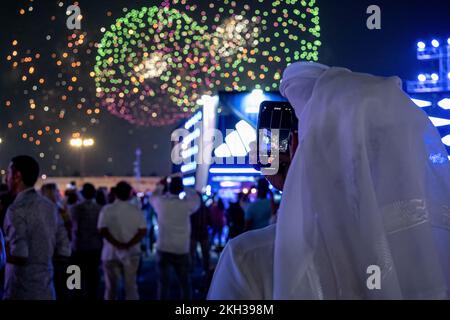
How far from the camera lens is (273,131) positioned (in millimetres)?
2059

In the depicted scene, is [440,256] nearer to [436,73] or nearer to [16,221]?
[16,221]

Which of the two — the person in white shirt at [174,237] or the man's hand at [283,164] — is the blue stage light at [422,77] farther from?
the man's hand at [283,164]

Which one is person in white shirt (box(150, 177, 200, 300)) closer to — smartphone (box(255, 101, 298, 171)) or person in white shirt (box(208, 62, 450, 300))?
smartphone (box(255, 101, 298, 171))

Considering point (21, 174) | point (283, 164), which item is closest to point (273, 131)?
point (283, 164)

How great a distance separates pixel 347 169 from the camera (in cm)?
164

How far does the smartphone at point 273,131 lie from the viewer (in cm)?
203

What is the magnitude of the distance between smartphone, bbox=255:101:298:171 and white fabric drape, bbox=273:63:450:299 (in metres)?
0.27

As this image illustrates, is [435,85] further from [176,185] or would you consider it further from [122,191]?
[122,191]

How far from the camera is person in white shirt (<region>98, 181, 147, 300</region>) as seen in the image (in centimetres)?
756

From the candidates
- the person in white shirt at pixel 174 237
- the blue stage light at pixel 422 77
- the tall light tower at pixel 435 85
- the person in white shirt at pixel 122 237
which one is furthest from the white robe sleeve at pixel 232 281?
the blue stage light at pixel 422 77

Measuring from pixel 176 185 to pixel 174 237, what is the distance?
71 centimetres

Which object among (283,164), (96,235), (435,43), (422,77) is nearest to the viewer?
(283,164)
